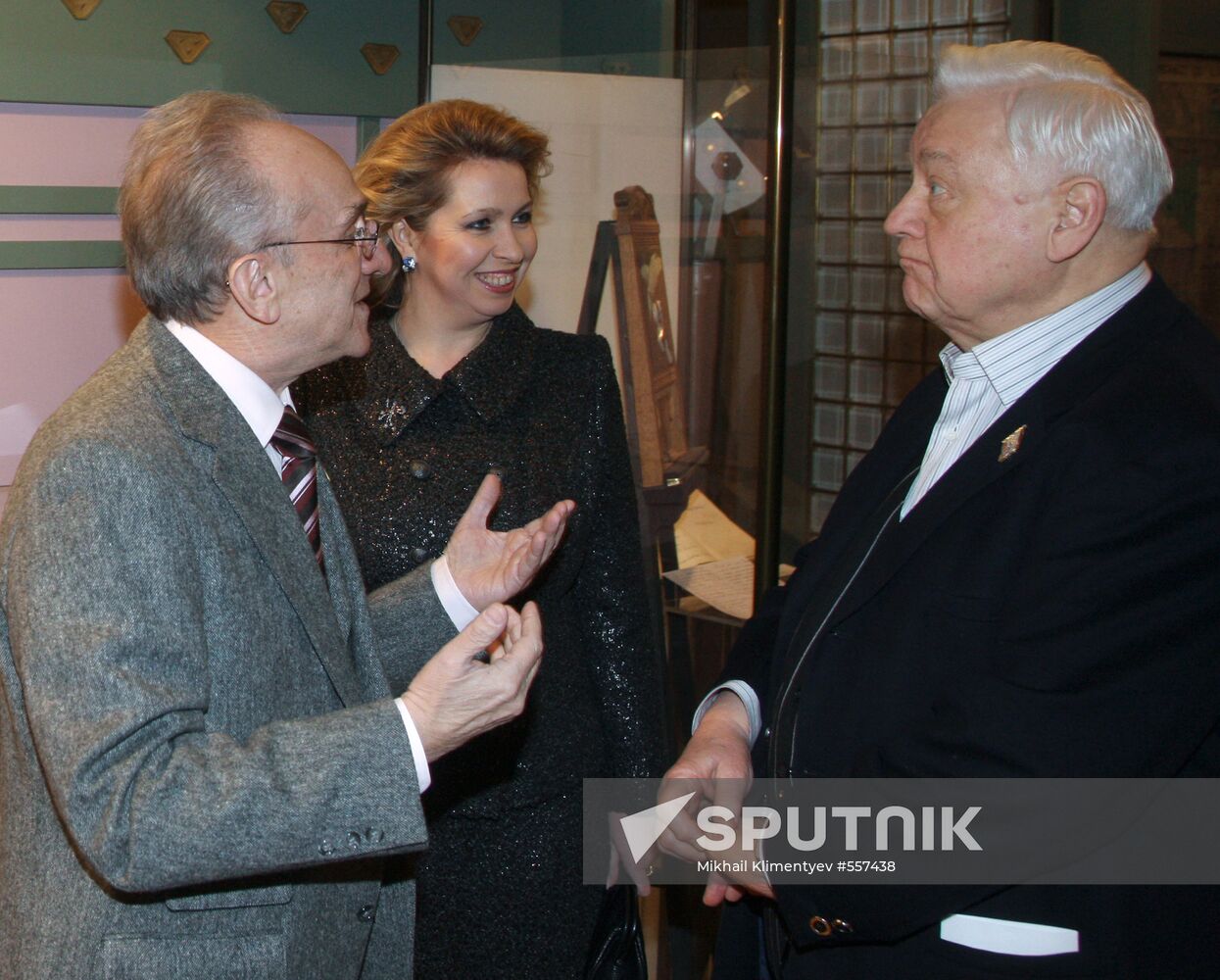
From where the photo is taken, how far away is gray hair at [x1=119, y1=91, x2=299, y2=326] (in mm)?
1557

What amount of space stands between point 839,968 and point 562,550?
94 centimetres

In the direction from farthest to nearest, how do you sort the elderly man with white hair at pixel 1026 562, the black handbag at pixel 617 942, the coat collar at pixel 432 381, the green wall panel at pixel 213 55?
the green wall panel at pixel 213 55, the coat collar at pixel 432 381, the black handbag at pixel 617 942, the elderly man with white hair at pixel 1026 562

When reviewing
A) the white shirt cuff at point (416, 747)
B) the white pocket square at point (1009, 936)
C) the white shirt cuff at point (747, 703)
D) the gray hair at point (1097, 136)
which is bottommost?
the white pocket square at point (1009, 936)

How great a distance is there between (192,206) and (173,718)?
633 mm

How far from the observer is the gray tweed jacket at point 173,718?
1310mm

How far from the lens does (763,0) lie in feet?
10.3

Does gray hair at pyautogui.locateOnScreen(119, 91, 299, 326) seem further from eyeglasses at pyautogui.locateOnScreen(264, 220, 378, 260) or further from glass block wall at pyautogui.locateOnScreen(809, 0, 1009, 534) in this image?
glass block wall at pyautogui.locateOnScreen(809, 0, 1009, 534)

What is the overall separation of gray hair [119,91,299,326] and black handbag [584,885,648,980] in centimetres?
126

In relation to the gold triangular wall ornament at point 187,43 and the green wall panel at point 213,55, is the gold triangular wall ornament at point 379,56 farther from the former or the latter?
the gold triangular wall ornament at point 187,43

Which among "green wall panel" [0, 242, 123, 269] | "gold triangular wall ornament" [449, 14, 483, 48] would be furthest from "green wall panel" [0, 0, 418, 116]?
"green wall panel" [0, 242, 123, 269]

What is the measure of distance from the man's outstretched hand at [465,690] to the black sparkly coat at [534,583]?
0.80 metres

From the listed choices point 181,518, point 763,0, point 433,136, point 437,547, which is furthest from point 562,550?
point 763,0

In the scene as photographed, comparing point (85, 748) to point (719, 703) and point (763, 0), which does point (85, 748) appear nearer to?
point (719, 703)

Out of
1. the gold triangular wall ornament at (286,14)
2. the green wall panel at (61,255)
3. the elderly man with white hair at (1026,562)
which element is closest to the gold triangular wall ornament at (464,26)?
the gold triangular wall ornament at (286,14)
